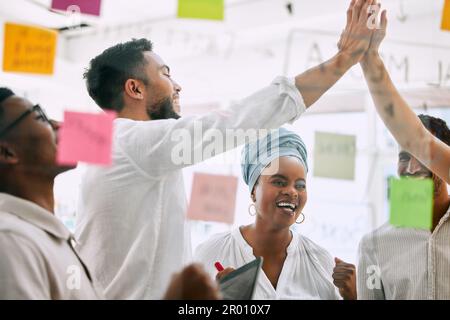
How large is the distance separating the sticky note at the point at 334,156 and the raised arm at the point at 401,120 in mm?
118

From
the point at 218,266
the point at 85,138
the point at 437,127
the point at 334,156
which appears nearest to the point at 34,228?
the point at 85,138

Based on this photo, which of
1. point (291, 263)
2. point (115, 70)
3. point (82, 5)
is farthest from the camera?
point (291, 263)

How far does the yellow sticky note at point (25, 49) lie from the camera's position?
0.83m

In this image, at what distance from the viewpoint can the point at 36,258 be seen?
2.42 feet

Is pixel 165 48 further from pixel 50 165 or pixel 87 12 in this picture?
pixel 50 165

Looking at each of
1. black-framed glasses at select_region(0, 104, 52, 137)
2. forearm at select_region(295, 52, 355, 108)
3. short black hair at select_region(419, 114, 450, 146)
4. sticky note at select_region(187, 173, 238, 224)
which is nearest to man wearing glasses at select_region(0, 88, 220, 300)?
black-framed glasses at select_region(0, 104, 52, 137)

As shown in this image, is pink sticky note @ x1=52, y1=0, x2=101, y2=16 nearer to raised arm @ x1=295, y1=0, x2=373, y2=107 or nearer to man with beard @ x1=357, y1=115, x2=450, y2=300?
raised arm @ x1=295, y1=0, x2=373, y2=107

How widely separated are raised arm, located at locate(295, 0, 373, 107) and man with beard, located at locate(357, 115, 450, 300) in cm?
26

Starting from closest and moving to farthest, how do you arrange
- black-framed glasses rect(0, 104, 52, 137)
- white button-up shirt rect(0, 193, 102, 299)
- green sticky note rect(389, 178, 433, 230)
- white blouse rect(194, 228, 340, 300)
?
white button-up shirt rect(0, 193, 102, 299) → black-framed glasses rect(0, 104, 52, 137) → green sticky note rect(389, 178, 433, 230) → white blouse rect(194, 228, 340, 300)

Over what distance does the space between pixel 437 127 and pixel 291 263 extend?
49 centimetres

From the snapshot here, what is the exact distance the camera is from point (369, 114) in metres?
1.11

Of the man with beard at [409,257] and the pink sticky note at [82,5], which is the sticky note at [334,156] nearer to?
the man with beard at [409,257]

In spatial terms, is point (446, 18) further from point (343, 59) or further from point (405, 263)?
point (405, 263)

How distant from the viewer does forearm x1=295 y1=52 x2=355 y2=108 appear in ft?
2.97
